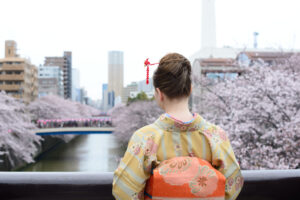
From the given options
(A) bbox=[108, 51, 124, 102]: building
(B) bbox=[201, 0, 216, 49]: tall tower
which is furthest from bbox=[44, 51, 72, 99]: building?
(B) bbox=[201, 0, 216, 49]: tall tower

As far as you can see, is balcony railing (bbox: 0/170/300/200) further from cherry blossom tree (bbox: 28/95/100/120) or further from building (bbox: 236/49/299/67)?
cherry blossom tree (bbox: 28/95/100/120)

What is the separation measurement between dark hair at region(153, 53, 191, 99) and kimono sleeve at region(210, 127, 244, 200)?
0.21 meters

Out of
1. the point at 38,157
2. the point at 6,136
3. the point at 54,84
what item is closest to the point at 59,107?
the point at 38,157

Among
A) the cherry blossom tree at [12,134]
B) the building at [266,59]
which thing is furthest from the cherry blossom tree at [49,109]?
the building at [266,59]

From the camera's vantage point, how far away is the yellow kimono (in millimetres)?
1052

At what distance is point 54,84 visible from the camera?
49938 millimetres

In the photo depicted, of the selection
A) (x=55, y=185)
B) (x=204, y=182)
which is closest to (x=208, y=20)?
(x=55, y=185)

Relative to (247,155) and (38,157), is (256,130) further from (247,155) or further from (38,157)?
(38,157)

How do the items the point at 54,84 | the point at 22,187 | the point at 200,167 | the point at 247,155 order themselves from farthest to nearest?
the point at 54,84 → the point at 247,155 → the point at 22,187 → the point at 200,167

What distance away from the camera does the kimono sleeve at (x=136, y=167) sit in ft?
3.43

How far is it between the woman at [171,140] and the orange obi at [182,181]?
1.1 inches

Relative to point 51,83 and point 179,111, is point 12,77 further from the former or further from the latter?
point 179,111

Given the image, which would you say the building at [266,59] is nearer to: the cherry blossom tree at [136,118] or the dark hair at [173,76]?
the cherry blossom tree at [136,118]

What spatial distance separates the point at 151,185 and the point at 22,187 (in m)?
0.79
